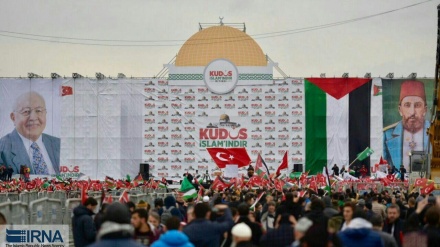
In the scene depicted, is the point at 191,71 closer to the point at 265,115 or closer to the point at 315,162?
the point at 265,115

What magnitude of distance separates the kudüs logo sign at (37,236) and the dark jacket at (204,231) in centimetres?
503

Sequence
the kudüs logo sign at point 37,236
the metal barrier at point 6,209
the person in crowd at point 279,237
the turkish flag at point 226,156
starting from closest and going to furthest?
1. the person in crowd at point 279,237
2. the metal barrier at point 6,209
3. the kudüs logo sign at point 37,236
4. the turkish flag at point 226,156

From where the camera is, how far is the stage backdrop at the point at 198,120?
61906 millimetres

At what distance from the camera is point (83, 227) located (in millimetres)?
12719

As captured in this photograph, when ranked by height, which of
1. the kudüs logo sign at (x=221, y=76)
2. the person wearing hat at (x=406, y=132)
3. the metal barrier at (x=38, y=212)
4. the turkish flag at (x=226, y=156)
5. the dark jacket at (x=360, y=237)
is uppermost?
the kudüs logo sign at (x=221, y=76)

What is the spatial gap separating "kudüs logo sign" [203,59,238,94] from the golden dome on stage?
634 cm

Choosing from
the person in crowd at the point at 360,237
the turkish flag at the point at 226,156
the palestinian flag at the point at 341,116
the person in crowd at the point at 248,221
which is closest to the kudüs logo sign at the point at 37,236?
the person in crowd at the point at 248,221

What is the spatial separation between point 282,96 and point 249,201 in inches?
1849

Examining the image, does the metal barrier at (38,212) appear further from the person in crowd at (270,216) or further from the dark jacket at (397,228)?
the dark jacket at (397,228)

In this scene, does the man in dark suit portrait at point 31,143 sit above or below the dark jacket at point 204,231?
above

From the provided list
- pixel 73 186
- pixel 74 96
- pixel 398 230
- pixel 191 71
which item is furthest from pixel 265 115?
pixel 398 230

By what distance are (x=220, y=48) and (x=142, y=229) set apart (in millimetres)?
60123

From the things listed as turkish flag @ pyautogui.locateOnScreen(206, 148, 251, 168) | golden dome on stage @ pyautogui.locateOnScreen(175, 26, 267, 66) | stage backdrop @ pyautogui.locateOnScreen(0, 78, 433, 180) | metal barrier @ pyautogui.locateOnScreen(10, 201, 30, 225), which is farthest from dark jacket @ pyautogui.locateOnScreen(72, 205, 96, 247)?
golden dome on stage @ pyautogui.locateOnScreen(175, 26, 267, 66)

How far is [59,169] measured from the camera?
61531 millimetres
